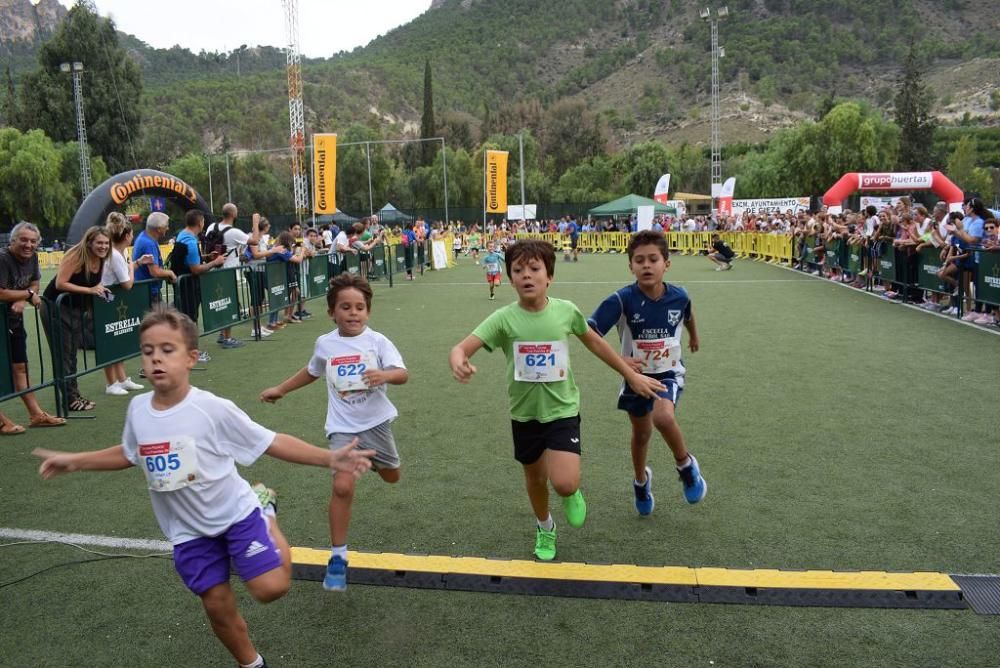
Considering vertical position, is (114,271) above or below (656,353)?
above

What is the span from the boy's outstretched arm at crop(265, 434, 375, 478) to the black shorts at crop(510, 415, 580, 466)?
4.32ft

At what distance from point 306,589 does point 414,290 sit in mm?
17960

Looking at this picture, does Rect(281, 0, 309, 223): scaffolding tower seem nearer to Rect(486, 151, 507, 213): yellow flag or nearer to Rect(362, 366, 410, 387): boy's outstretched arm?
Rect(486, 151, 507, 213): yellow flag

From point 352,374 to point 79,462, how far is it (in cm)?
148

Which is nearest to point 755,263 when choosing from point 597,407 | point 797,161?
point 597,407

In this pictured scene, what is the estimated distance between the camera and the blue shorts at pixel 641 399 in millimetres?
4812

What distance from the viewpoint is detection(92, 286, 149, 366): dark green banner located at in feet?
28.5

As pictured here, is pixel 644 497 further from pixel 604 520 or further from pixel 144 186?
pixel 144 186

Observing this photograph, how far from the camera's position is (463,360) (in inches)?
156

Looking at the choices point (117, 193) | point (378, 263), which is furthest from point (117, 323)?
point (378, 263)

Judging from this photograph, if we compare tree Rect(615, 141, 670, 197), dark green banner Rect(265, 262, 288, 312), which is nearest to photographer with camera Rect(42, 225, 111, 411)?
dark green banner Rect(265, 262, 288, 312)

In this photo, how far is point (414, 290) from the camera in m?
21.8

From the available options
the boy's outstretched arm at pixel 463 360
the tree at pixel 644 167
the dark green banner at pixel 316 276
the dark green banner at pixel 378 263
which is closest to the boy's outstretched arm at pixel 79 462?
the boy's outstretched arm at pixel 463 360

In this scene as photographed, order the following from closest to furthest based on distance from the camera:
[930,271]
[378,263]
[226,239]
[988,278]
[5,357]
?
[5,357] < [988,278] < [226,239] < [930,271] < [378,263]
